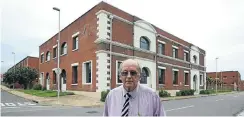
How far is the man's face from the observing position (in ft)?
8.41

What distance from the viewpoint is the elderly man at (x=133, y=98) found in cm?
251

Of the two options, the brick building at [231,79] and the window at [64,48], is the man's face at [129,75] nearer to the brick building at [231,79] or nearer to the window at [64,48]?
the window at [64,48]

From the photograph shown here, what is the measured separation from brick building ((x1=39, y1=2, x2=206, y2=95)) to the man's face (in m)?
16.8

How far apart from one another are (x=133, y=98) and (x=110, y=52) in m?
21.2

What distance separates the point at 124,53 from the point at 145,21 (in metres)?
6.06

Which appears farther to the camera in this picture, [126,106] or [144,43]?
[144,43]

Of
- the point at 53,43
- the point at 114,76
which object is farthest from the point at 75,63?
the point at 53,43

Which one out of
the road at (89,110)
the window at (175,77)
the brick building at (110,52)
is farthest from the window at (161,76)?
the road at (89,110)

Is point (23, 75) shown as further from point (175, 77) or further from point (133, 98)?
point (133, 98)

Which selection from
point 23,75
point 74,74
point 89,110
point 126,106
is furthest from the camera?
point 23,75

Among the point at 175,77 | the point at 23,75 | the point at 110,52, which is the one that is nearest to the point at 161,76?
the point at 175,77

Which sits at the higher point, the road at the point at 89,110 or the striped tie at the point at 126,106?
the striped tie at the point at 126,106

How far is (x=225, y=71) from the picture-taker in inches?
3595

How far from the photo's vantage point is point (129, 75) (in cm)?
257
